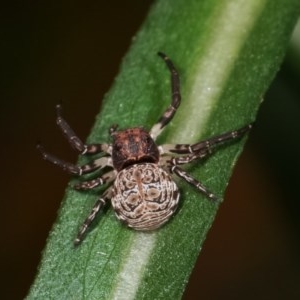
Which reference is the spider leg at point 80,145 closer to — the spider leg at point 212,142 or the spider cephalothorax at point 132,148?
the spider cephalothorax at point 132,148

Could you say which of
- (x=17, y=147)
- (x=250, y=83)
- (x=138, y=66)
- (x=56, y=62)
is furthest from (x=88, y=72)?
(x=250, y=83)

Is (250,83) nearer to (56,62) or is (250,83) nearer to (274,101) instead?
(274,101)

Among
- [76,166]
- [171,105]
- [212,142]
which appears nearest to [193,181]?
[212,142]

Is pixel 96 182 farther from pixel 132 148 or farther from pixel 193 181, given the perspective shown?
pixel 193 181

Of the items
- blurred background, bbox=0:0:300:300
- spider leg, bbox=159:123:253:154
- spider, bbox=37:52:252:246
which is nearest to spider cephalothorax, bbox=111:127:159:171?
spider, bbox=37:52:252:246

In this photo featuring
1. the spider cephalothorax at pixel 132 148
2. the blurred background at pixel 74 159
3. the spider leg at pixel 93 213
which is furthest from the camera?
the blurred background at pixel 74 159

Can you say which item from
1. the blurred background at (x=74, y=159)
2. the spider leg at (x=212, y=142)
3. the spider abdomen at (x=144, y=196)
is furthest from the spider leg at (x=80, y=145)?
the blurred background at (x=74, y=159)
